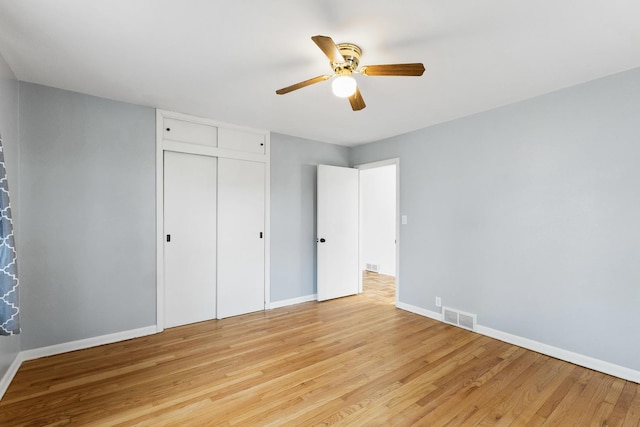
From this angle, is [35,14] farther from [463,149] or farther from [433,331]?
[433,331]

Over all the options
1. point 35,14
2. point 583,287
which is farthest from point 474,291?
point 35,14

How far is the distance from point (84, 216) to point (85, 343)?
1242 millimetres

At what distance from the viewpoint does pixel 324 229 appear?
14.5 feet

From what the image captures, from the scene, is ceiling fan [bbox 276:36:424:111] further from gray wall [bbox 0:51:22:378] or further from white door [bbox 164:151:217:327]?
gray wall [bbox 0:51:22:378]

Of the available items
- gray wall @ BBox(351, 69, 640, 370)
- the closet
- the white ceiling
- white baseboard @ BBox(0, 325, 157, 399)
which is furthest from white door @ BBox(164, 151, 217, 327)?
gray wall @ BBox(351, 69, 640, 370)

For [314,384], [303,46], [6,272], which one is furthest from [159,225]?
[303,46]

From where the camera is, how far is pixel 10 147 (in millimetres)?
2346

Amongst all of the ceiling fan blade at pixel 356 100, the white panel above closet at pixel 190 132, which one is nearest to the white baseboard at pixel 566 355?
the ceiling fan blade at pixel 356 100

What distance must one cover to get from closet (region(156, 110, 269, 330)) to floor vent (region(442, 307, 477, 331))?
2334 mm

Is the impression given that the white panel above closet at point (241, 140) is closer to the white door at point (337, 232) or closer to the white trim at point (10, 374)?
the white door at point (337, 232)

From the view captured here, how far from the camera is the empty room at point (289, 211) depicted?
6.10ft

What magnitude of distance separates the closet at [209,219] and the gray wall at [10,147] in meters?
1.10

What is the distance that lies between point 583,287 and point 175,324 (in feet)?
13.6

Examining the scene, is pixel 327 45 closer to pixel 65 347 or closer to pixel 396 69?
pixel 396 69
